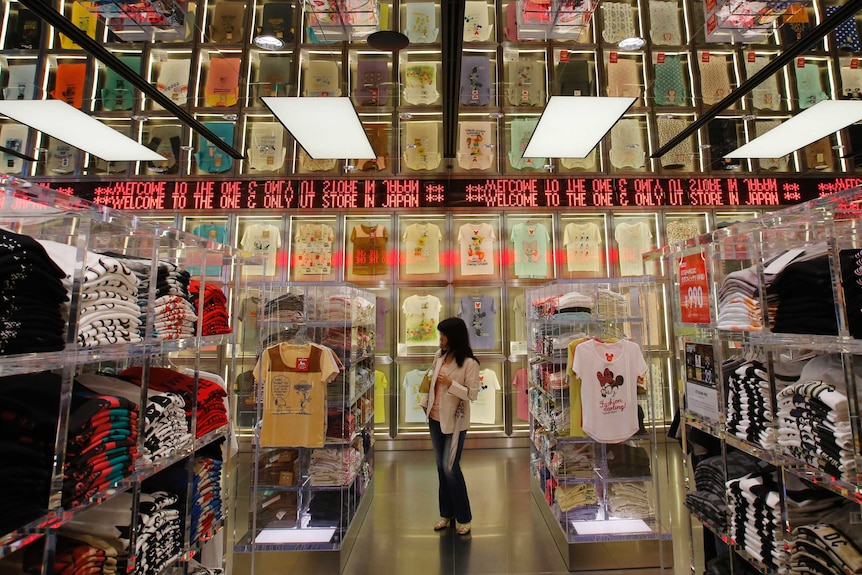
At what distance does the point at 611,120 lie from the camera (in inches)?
177

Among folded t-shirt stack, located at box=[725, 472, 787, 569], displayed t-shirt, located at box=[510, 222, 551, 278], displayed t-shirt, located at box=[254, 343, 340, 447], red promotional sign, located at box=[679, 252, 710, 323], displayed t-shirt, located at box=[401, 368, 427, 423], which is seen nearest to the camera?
folded t-shirt stack, located at box=[725, 472, 787, 569]

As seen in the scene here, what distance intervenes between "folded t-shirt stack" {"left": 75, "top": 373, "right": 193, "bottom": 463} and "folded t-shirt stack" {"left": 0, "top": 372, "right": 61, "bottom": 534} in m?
0.39

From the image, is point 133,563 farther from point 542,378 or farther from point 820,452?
point 542,378

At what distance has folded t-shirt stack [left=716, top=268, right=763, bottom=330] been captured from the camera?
178 cm

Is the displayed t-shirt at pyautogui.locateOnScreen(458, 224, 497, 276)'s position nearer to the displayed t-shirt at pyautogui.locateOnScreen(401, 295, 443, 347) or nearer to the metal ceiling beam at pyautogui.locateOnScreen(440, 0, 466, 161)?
the displayed t-shirt at pyautogui.locateOnScreen(401, 295, 443, 347)

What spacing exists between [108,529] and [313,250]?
5207mm

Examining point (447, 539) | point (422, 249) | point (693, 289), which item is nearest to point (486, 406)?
point (422, 249)

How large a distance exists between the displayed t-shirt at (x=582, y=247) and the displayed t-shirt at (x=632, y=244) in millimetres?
298

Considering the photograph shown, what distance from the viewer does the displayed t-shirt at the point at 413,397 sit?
6176 mm

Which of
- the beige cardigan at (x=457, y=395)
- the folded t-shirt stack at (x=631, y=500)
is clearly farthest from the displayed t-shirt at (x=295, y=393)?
the folded t-shirt stack at (x=631, y=500)

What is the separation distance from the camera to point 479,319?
6223 millimetres

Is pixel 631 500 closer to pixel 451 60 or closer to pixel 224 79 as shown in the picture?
pixel 451 60

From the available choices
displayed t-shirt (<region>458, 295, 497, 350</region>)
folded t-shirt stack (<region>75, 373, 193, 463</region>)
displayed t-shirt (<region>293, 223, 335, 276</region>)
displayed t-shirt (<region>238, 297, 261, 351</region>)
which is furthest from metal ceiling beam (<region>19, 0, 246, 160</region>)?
displayed t-shirt (<region>458, 295, 497, 350</region>)

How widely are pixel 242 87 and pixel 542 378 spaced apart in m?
4.53
